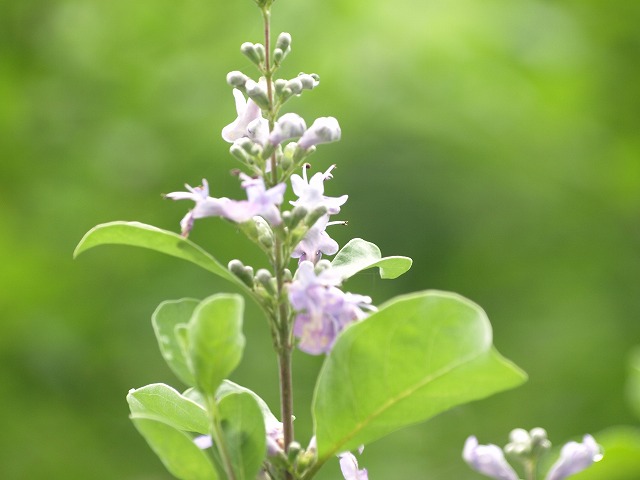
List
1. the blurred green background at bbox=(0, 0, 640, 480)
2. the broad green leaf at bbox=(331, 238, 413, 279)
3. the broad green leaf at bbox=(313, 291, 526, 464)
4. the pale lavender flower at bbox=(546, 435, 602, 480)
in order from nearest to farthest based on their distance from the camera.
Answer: the broad green leaf at bbox=(313, 291, 526, 464), the pale lavender flower at bbox=(546, 435, 602, 480), the broad green leaf at bbox=(331, 238, 413, 279), the blurred green background at bbox=(0, 0, 640, 480)

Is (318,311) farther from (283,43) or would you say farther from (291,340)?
(283,43)

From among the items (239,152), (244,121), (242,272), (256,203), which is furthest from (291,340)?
(244,121)

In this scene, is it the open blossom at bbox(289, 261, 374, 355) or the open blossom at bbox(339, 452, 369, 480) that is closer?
the open blossom at bbox(289, 261, 374, 355)

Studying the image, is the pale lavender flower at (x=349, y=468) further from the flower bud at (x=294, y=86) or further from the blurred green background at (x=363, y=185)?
the blurred green background at (x=363, y=185)

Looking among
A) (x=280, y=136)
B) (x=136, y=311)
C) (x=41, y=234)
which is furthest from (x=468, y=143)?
(x=280, y=136)

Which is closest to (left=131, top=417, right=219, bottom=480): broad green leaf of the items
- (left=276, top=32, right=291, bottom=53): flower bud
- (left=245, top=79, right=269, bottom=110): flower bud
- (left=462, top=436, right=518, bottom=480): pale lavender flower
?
(left=462, top=436, right=518, bottom=480): pale lavender flower

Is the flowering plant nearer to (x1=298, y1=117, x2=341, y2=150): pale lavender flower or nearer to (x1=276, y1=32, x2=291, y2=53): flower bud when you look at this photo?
(x1=298, y1=117, x2=341, y2=150): pale lavender flower
